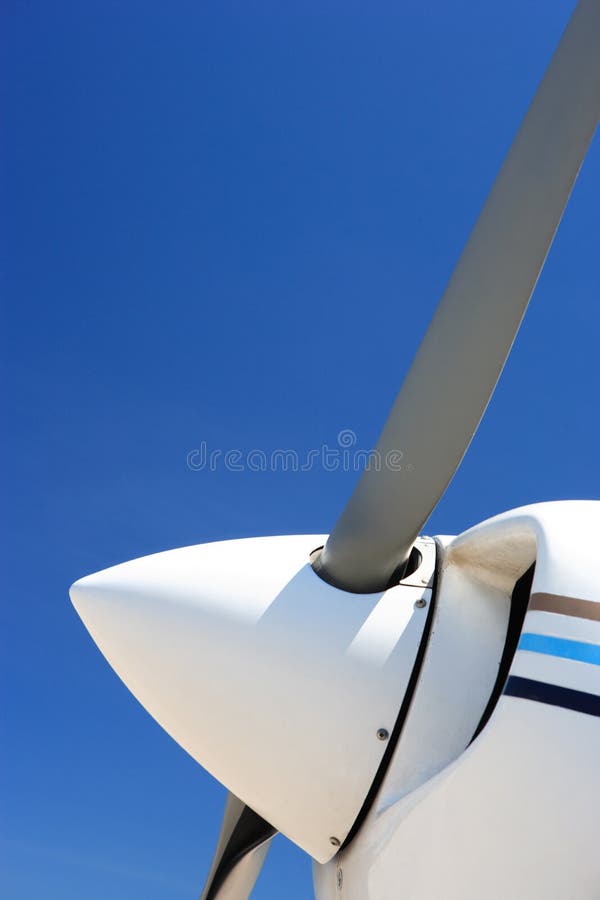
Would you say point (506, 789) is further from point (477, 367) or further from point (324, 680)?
point (477, 367)

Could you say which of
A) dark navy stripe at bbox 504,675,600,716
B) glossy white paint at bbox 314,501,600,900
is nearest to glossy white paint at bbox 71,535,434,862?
glossy white paint at bbox 314,501,600,900

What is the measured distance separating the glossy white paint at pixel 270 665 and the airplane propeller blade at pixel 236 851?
1.02 metres

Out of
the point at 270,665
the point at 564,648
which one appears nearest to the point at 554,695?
the point at 564,648

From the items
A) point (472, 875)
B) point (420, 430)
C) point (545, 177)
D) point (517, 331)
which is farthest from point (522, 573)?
point (545, 177)

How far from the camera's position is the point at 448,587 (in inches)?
221

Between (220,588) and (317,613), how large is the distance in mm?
713

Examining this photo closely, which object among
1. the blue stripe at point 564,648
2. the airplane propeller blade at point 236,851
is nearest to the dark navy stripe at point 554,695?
the blue stripe at point 564,648

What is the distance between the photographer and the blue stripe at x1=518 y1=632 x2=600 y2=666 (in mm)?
4121

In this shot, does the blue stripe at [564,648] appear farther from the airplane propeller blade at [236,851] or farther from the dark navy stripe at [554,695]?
the airplane propeller blade at [236,851]

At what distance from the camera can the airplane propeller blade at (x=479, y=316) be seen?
5.12 meters

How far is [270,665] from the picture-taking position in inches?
216

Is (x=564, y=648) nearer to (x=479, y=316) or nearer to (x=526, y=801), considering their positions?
(x=526, y=801)

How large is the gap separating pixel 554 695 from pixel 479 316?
7.70 ft

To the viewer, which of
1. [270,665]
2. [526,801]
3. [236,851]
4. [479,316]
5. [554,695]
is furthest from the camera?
[236,851]
